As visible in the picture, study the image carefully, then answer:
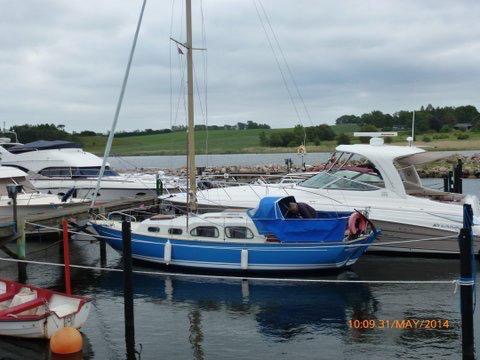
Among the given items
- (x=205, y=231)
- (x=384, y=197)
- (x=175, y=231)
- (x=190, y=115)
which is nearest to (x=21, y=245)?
(x=175, y=231)

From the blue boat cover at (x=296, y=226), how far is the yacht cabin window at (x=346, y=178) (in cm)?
400

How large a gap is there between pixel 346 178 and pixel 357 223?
4.16 metres

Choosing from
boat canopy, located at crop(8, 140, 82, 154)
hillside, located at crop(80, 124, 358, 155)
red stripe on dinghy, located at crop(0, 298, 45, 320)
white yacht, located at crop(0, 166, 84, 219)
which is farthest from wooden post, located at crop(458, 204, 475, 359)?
hillside, located at crop(80, 124, 358, 155)

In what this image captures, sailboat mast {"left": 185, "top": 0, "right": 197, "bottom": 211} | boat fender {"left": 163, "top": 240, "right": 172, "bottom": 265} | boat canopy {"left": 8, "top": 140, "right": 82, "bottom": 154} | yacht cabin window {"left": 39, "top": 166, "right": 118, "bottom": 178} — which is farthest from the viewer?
boat canopy {"left": 8, "top": 140, "right": 82, "bottom": 154}

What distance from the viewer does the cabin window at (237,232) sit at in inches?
698

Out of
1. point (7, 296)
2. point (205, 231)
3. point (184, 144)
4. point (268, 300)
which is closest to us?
point (7, 296)

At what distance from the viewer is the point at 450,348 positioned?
40.3ft

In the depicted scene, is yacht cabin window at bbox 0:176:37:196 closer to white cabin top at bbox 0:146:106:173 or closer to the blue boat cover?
white cabin top at bbox 0:146:106:173

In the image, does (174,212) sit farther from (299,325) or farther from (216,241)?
(299,325)

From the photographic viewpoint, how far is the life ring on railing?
17.6 metres

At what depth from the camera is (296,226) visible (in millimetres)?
17391

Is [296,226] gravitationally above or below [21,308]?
above

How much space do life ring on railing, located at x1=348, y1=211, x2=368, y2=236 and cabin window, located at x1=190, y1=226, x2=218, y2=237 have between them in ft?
13.0

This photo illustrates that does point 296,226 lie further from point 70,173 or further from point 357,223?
point 70,173
